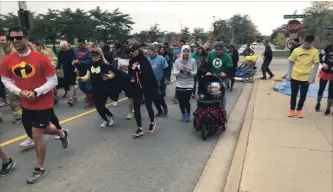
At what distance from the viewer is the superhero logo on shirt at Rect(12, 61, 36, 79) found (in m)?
3.86

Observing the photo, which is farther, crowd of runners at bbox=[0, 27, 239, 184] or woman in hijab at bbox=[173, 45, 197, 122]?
woman in hijab at bbox=[173, 45, 197, 122]

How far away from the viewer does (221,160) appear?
16.0 ft

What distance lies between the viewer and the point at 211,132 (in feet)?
19.5

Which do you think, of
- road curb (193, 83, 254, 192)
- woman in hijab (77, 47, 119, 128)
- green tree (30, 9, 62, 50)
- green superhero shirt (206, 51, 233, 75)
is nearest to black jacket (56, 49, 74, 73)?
woman in hijab (77, 47, 119, 128)

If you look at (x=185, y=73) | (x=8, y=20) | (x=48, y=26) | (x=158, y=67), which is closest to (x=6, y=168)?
(x=185, y=73)

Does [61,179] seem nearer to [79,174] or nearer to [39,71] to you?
[79,174]

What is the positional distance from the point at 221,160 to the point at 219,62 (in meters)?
2.91

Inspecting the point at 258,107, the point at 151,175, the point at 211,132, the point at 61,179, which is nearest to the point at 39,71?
the point at 61,179

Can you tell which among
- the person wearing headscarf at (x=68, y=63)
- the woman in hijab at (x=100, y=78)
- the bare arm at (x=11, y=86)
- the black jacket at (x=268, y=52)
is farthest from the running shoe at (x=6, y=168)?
the black jacket at (x=268, y=52)

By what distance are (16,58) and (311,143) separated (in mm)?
4794

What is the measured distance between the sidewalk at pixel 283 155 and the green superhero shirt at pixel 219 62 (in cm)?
128

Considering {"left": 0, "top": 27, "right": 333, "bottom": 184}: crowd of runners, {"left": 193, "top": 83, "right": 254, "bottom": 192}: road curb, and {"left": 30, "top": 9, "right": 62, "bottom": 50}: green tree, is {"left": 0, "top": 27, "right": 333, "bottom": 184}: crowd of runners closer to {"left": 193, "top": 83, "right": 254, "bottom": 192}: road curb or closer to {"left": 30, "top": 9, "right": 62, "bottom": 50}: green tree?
{"left": 193, "top": 83, "right": 254, "bottom": 192}: road curb

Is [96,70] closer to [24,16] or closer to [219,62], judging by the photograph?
[219,62]

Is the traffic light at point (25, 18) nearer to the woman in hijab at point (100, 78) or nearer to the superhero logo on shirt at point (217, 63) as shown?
the woman in hijab at point (100, 78)
